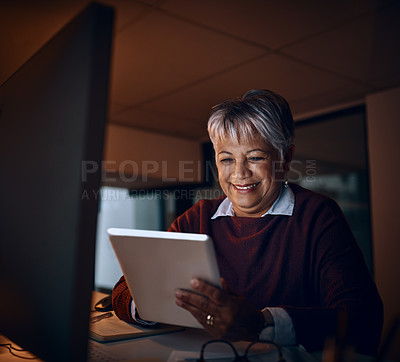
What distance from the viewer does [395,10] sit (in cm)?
206

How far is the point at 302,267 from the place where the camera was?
1283 mm

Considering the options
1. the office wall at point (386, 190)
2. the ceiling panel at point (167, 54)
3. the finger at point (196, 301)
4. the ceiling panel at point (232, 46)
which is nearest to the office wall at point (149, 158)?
the ceiling panel at point (232, 46)

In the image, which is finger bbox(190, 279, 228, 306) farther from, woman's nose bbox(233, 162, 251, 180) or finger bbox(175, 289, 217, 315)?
woman's nose bbox(233, 162, 251, 180)

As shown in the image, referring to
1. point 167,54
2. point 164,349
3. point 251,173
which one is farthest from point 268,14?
point 164,349

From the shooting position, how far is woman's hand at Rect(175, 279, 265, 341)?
875mm

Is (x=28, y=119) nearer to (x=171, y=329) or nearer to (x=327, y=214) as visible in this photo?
(x=171, y=329)

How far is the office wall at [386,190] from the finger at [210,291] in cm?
274

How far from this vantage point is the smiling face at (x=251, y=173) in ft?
4.69

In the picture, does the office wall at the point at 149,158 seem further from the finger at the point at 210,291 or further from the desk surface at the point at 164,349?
the finger at the point at 210,291

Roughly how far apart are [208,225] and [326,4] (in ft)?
4.42

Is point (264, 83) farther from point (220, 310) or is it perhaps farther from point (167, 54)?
point (220, 310)

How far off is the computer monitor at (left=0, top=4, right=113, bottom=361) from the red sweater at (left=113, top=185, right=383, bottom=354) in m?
0.48

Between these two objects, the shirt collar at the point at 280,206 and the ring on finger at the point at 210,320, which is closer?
the ring on finger at the point at 210,320

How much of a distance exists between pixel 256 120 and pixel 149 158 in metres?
3.38
